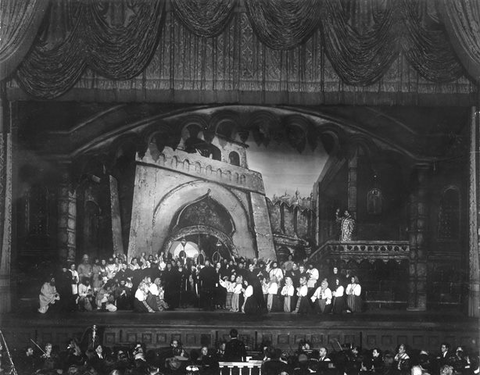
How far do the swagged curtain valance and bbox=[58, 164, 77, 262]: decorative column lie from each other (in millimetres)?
2054

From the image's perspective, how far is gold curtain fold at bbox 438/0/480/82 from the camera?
12.9m

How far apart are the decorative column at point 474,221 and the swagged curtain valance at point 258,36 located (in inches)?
55.3

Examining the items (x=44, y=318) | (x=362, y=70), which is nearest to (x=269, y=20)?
(x=362, y=70)

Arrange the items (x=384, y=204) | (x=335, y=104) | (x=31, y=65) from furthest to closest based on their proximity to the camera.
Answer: (x=384, y=204) < (x=335, y=104) < (x=31, y=65)

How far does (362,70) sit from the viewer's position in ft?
44.1

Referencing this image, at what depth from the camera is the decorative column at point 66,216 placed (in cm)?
1490

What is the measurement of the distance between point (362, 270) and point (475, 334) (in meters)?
2.18

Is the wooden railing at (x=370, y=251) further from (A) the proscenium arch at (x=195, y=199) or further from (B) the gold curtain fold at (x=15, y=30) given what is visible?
(B) the gold curtain fold at (x=15, y=30)

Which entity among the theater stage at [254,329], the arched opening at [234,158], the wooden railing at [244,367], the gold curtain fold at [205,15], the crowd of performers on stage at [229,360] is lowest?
the wooden railing at [244,367]

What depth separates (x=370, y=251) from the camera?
15.1 m

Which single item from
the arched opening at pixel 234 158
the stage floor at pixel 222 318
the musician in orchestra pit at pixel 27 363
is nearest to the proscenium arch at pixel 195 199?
the arched opening at pixel 234 158

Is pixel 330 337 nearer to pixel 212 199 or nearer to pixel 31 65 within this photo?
pixel 212 199

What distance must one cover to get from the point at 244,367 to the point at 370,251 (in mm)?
3522

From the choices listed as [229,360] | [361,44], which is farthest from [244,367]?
[361,44]
